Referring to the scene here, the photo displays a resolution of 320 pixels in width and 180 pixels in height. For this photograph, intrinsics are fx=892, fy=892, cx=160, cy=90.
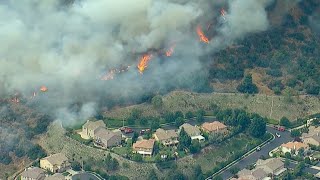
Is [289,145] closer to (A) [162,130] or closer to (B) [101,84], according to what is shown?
(A) [162,130]

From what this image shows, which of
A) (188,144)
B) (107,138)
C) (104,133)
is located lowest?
(188,144)

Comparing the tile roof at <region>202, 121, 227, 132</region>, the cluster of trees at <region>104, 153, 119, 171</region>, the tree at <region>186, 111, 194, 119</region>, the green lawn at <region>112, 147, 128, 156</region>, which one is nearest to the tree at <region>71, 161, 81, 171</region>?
the cluster of trees at <region>104, 153, 119, 171</region>

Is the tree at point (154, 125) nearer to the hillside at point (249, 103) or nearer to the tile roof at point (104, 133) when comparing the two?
the hillside at point (249, 103)

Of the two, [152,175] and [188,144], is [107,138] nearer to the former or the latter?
[152,175]

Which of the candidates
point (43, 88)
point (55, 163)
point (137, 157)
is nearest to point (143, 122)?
point (137, 157)

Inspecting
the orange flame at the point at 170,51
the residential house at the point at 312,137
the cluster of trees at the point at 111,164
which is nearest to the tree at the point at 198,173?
the cluster of trees at the point at 111,164

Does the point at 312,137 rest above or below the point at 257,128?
below

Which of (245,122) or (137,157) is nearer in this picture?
A: (137,157)
